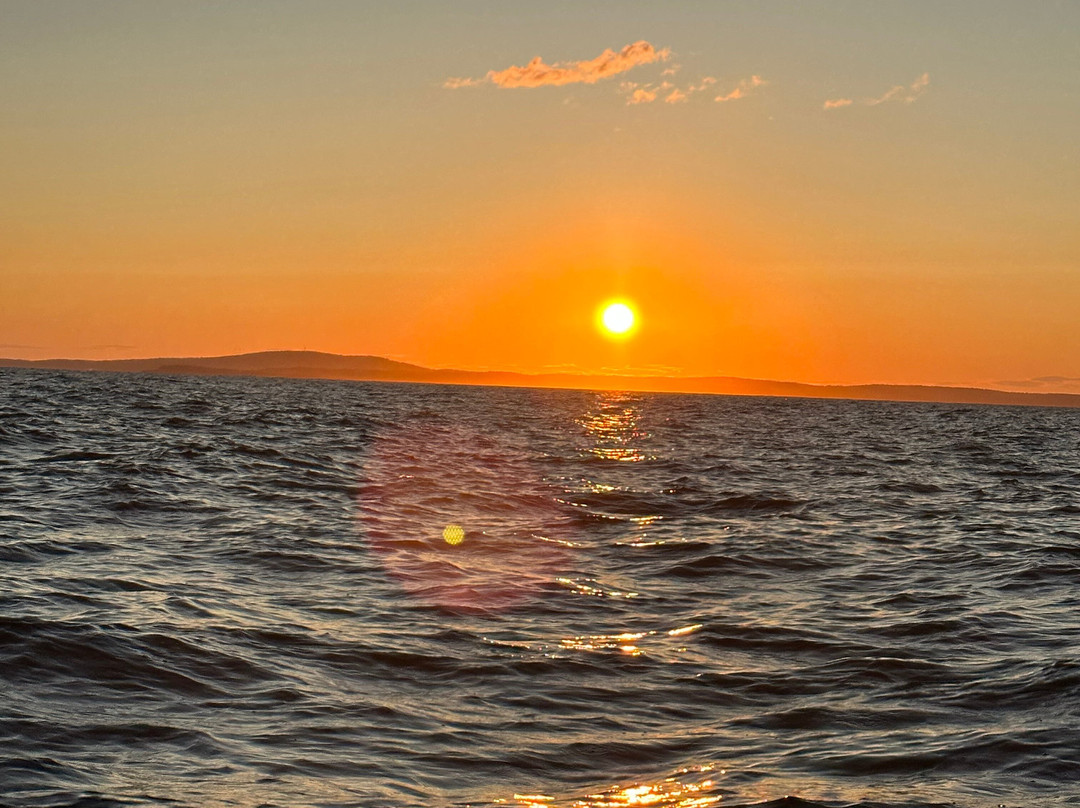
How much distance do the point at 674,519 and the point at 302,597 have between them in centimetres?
1067

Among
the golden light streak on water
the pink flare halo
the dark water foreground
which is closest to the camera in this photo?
the dark water foreground

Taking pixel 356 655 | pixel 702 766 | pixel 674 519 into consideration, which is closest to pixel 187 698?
pixel 356 655

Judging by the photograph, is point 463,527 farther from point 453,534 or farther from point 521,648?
point 521,648

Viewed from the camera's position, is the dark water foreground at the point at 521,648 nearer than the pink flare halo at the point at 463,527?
Yes

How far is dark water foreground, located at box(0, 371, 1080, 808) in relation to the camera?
24.4ft

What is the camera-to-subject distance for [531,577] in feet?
49.9

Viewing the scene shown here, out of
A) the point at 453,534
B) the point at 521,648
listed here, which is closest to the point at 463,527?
the point at 453,534

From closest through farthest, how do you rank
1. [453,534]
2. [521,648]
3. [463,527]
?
[521,648] < [453,534] < [463,527]

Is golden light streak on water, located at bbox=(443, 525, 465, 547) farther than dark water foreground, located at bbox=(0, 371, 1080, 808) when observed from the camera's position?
Yes

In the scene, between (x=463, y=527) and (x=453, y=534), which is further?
(x=463, y=527)

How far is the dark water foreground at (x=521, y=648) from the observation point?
7434mm

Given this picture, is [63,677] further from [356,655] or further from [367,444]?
[367,444]

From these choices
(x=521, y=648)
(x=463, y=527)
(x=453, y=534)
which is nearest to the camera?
(x=521, y=648)

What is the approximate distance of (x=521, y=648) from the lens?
1111 centimetres
